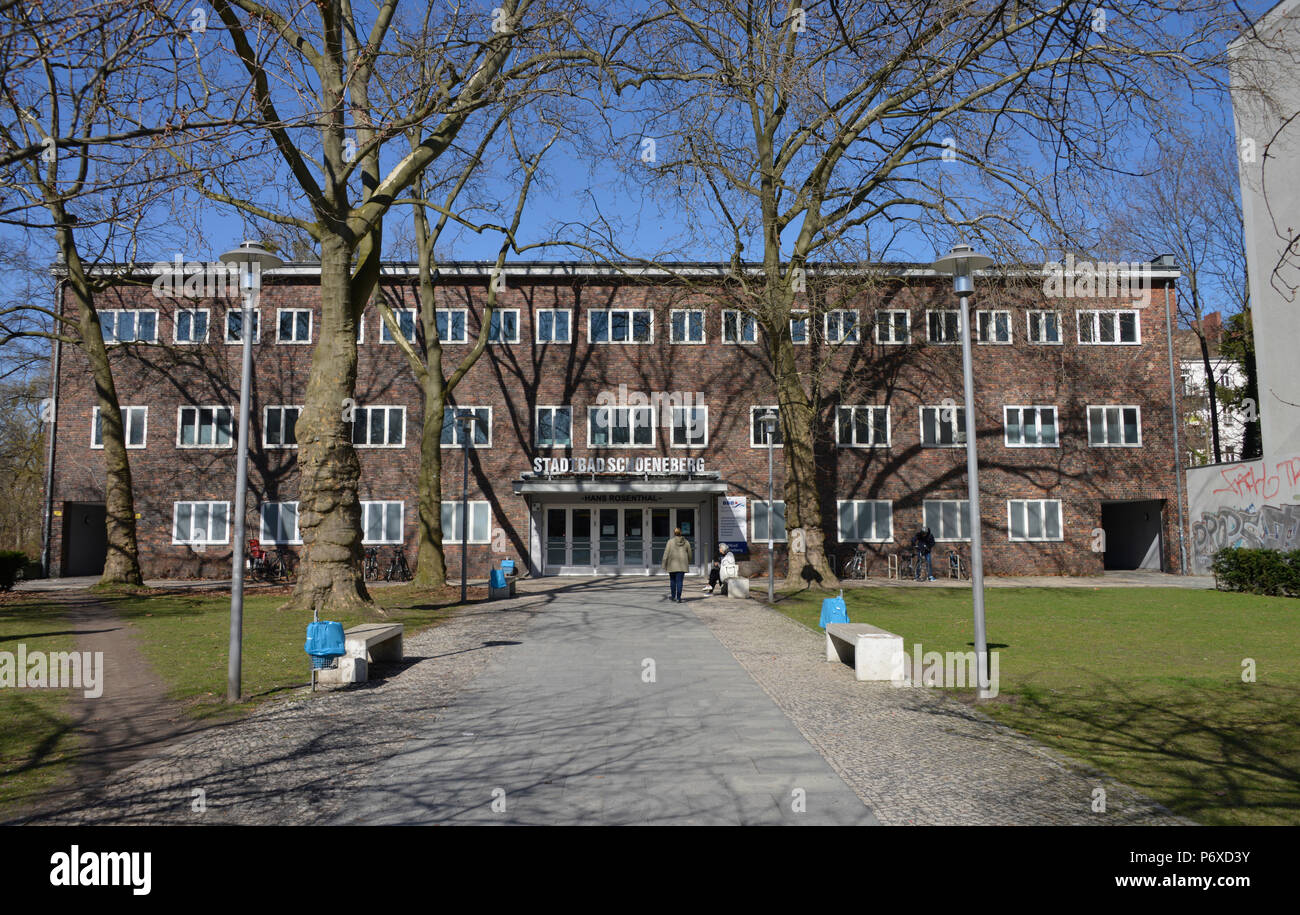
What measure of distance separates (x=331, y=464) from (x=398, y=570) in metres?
15.4

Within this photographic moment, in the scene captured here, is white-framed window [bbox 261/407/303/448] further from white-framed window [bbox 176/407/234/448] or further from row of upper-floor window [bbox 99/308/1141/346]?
row of upper-floor window [bbox 99/308/1141/346]

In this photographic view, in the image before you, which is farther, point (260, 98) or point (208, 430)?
point (208, 430)

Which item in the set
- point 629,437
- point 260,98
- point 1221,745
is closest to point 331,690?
point 260,98

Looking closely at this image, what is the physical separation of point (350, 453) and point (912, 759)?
40.0 ft

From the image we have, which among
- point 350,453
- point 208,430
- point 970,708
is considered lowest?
point 970,708

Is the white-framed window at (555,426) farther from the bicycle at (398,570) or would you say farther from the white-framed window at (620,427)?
the bicycle at (398,570)

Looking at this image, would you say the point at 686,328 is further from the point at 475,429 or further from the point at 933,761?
the point at 933,761

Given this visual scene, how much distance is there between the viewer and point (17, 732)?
7.58 m

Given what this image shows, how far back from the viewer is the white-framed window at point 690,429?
31438 mm

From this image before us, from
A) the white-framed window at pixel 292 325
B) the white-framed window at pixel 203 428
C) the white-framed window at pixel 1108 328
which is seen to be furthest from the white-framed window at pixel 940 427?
the white-framed window at pixel 203 428

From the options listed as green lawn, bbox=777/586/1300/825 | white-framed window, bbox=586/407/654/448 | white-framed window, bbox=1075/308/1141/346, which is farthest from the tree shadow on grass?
white-framed window, bbox=1075/308/1141/346

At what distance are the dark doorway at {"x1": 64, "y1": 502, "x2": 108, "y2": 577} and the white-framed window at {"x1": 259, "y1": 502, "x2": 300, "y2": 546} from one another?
17.2 ft

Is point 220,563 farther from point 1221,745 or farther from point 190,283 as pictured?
point 1221,745

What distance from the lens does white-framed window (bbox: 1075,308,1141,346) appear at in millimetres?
32188
